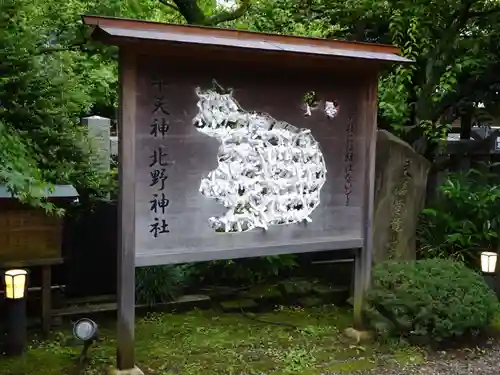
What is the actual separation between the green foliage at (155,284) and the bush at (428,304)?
263 cm

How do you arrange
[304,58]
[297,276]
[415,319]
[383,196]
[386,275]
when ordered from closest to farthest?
[304,58] → [415,319] → [386,275] → [383,196] → [297,276]

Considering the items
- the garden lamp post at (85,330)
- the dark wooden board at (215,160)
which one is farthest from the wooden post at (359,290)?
the garden lamp post at (85,330)

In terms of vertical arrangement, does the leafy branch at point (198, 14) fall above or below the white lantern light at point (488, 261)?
above

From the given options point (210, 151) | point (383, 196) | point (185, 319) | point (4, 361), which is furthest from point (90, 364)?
point (383, 196)

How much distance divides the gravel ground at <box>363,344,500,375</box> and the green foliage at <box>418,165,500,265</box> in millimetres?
2503

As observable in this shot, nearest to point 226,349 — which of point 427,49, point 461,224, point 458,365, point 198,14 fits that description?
point 458,365

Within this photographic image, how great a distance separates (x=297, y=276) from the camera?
29.8 feet

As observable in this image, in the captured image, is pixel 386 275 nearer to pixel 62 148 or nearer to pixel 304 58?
pixel 304 58

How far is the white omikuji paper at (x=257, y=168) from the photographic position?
5.93 m

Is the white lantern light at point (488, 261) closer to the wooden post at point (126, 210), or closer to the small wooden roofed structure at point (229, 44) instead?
the small wooden roofed structure at point (229, 44)

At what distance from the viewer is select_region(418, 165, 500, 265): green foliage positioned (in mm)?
9234

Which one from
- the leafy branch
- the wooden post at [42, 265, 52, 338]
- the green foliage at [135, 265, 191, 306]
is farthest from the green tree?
the wooden post at [42, 265, 52, 338]

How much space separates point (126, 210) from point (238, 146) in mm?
1353

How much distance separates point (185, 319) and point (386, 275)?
2.60 m
